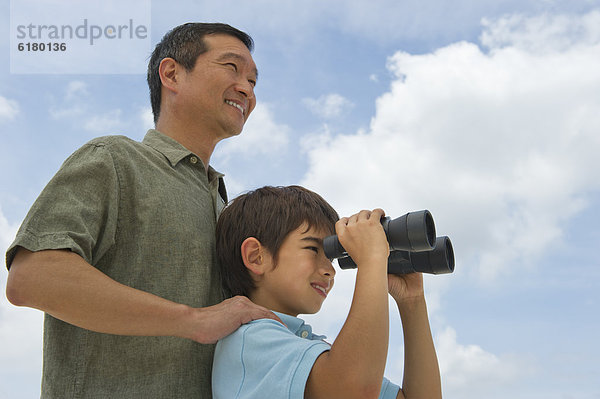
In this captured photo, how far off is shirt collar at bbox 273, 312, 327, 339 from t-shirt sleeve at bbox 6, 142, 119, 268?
609 mm

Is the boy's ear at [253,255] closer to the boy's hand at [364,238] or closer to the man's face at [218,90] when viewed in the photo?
the boy's hand at [364,238]

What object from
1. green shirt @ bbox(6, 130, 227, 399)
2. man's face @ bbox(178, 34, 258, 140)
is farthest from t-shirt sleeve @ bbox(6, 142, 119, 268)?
man's face @ bbox(178, 34, 258, 140)

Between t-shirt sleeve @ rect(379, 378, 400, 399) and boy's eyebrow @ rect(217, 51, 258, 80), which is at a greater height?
boy's eyebrow @ rect(217, 51, 258, 80)

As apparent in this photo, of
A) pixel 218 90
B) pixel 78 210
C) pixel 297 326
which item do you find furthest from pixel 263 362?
pixel 218 90

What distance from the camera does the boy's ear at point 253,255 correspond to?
208cm

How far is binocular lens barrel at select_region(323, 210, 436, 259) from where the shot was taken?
1.75 m

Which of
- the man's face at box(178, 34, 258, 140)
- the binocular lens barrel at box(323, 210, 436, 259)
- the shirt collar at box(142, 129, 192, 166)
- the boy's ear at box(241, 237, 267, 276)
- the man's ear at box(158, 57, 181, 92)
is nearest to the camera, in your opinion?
the binocular lens barrel at box(323, 210, 436, 259)

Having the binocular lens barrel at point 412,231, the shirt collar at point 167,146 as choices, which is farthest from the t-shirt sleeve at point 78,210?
the binocular lens barrel at point 412,231

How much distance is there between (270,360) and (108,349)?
1.77 feet

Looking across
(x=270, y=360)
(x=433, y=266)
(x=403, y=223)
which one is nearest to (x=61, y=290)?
(x=270, y=360)

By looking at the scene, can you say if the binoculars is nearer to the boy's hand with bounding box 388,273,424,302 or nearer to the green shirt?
the boy's hand with bounding box 388,273,424,302

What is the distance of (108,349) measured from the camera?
1854 millimetres

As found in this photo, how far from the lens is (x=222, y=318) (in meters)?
1.73

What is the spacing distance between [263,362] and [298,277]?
1.28 ft
